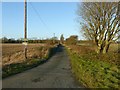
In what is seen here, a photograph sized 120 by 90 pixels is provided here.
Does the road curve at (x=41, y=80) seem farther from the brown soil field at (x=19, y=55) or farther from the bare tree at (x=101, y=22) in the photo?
the bare tree at (x=101, y=22)

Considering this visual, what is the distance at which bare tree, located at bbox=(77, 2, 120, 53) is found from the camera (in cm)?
2847

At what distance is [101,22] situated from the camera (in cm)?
2911

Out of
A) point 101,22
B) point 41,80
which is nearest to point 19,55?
point 101,22

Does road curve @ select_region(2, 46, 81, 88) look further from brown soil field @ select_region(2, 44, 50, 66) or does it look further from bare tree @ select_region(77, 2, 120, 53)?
bare tree @ select_region(77, 2, 120, 53)

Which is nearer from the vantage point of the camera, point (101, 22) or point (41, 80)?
point (41, 80)

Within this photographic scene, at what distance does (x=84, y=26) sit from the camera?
31.8m

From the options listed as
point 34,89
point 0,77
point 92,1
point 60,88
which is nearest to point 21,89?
point 34,89

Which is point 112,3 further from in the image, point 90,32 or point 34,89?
point 34,89

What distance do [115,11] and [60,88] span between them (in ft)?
69.5

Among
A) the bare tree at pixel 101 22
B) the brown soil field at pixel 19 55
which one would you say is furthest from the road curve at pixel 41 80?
the bare tree at pixel 101 22

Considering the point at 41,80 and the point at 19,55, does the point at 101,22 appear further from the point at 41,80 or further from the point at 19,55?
the point at 41,80

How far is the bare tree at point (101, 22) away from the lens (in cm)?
2847

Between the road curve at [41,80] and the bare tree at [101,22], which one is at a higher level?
the bare tree at [101,22]

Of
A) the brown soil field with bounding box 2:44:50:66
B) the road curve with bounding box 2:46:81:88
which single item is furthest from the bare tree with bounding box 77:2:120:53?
the road curve with bounding box 2:46:81:88
